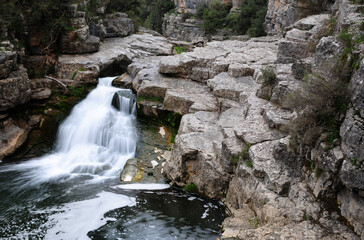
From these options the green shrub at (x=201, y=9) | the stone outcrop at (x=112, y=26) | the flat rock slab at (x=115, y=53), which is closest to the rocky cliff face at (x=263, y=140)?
the flat rock slab at (x=115, y=53)

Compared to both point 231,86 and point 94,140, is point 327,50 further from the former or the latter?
point 94,140

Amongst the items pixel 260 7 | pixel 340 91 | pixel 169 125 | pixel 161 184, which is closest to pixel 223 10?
pixel 260 7

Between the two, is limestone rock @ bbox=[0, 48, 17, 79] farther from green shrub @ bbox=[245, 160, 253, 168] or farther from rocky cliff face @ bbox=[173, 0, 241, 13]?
rocky cliff face @ bbox=[173, 0, 241, 13]

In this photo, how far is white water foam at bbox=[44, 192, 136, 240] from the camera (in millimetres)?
8062

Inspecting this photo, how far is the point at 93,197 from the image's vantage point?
9.82m

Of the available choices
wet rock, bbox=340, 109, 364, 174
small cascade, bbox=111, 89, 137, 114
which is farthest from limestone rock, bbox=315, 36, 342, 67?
small cascade, bbox=111, 89, 137, 114

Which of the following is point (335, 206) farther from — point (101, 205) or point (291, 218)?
point (101, 205)

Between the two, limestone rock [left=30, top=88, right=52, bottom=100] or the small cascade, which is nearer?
limestone rock [left=30, top=88, right=52, bottom=100]

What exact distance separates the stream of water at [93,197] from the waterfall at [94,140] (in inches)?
1.5

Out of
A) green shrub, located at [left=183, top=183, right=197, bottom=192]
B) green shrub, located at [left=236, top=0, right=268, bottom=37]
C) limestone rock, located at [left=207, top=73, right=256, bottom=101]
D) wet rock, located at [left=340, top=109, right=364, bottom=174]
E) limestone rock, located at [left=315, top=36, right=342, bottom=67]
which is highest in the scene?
green shrub, located at [left=236, top=0, right=268, bottom=37]

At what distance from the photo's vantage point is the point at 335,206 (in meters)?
6.10

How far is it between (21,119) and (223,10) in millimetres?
29818

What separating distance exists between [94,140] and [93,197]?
4.05 metres

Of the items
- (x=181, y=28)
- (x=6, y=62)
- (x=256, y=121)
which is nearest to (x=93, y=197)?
(x=256, y=121)
